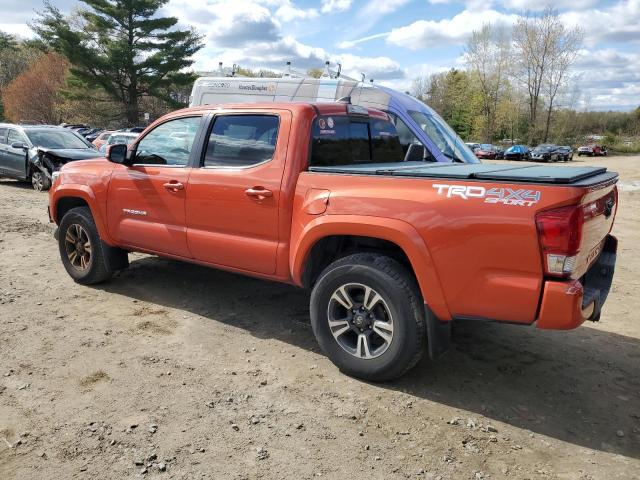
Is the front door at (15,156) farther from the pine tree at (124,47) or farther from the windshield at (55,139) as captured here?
the pine tree at (124,47)

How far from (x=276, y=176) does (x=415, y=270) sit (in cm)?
134

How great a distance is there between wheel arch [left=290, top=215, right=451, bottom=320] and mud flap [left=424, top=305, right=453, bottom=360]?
6 centimetres

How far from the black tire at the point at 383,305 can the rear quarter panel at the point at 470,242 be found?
0.16 meters

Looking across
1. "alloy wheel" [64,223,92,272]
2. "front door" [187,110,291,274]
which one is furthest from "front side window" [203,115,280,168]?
"alloy wheel" [64,223,92,272]

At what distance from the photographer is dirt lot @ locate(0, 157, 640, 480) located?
2883 millimetres

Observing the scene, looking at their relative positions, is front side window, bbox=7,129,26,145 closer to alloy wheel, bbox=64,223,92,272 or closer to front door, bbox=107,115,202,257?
alloy wheel, bbox=64,223,92,272

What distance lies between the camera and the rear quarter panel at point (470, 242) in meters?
3.01

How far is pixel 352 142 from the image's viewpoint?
15.2 ft

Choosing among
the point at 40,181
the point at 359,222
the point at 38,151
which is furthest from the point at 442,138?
the point at 40,181

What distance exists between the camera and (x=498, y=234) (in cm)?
307

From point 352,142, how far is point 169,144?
173cm

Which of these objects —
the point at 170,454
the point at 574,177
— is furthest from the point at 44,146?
the point at 574,177

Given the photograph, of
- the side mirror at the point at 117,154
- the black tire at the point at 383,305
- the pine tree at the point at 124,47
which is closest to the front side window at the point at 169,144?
the side mirror at the point at 117,154

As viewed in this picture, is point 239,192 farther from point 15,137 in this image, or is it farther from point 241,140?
point 15,137
